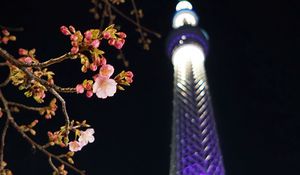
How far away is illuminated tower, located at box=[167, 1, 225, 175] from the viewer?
17078mm

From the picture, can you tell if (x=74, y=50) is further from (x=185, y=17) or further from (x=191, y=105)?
(x=185, y=17)

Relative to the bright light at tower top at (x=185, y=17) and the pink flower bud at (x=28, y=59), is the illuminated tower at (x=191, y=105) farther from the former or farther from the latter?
the pink flower bud at (x=28, y=59)

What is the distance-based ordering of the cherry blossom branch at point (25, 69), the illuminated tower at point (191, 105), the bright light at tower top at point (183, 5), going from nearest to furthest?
the cherry blossom branch at point (25, 69)
the illuminated tower at point (191, 105)
the bright light at tower top at point (183, 5)

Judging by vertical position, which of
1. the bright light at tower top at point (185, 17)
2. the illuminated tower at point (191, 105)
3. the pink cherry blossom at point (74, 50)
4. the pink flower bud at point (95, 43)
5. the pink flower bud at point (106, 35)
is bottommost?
the pink cherry blossom at point (74, 50)

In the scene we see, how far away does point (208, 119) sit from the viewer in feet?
61.1

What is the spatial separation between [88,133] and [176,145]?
1587cm

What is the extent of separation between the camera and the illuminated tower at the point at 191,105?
1708cm

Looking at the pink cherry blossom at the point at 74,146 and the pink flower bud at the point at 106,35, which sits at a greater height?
the pink flower bud at the point at 106,35

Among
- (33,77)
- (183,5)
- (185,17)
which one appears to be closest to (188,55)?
(185,17)

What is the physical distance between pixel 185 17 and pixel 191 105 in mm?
5393

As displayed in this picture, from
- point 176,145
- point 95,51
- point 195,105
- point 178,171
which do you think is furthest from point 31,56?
point 195,105

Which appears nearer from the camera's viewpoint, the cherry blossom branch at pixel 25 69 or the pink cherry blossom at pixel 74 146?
the cherry blossom branch at pixel 25 69

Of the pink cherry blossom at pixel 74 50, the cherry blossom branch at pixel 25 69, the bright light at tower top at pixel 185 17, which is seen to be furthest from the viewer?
the bright light at tower top at pixel 185 17

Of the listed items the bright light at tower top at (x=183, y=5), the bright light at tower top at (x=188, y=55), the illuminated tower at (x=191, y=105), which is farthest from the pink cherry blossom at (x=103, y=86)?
the bright light at tower top at (x=183, y=5)
